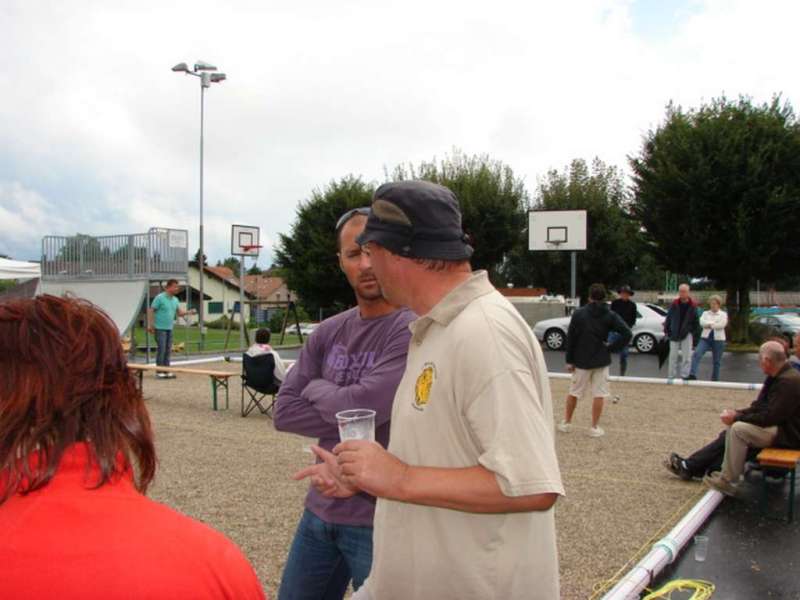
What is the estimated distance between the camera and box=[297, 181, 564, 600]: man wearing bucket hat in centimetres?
145

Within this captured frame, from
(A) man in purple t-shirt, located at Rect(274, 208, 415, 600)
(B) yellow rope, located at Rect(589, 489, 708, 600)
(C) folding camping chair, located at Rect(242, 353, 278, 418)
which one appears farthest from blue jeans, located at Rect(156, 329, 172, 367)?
(A) man in purple t-shirt, located at Rect(274, 208, 415, 600)

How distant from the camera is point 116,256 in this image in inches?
700

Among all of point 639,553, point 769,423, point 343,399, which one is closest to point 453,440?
point 343,399

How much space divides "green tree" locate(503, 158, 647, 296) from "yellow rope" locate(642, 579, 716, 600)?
28.0m

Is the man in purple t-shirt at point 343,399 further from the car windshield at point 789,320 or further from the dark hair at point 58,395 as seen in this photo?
the car windshield at point 789,320

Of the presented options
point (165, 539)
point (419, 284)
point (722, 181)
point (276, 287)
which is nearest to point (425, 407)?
point (419, 284)

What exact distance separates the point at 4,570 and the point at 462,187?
107 feet

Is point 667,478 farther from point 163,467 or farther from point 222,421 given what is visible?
point 222,421

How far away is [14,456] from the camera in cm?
113

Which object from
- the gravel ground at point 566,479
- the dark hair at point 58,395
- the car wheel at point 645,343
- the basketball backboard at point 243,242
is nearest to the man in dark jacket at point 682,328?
the gravel ground at point 566,479

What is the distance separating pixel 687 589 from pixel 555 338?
697 inches

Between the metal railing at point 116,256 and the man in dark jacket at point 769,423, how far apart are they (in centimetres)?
1377

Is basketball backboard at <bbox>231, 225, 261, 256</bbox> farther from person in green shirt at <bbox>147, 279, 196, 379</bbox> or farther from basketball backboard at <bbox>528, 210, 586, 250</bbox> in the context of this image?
basketball backboard at <bbox>528, 210, 586, 250</bbox>

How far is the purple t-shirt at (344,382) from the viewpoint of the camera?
7.83 feet
